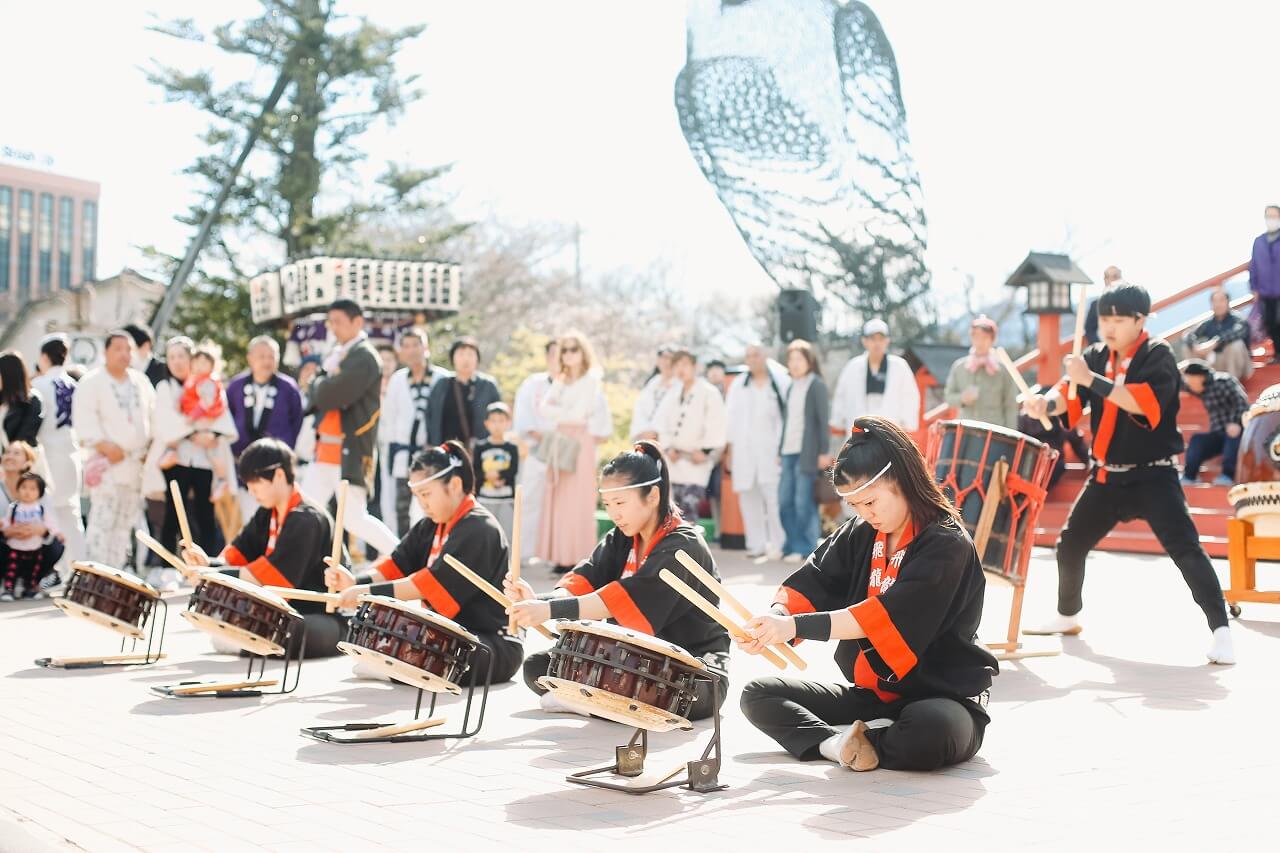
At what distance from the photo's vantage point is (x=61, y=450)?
36.0 ft

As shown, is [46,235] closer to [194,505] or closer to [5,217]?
[5,217]

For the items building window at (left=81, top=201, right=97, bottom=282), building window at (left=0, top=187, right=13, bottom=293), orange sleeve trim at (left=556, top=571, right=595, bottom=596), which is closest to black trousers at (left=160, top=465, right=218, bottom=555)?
orange sleeve trim at (left=556, top=571, right=595, bottom=596)

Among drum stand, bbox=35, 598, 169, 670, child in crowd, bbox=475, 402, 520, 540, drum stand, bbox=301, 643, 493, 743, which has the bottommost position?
drum stand, bbox=35, 598, 169, 670

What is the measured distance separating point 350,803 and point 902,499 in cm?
187

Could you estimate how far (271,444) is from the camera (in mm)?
7113

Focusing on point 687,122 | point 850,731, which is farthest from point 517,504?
point 687,122

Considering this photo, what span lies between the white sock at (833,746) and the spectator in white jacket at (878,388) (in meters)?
7.72

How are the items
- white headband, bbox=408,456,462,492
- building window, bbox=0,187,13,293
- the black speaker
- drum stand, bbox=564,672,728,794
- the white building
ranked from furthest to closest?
building window, bbox=0,187,13,293, the white building, the black speaker, white headband, bbox=408,456,462,492, drum stand, bbox=564,672,728,794

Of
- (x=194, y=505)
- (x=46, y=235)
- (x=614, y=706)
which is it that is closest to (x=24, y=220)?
(x=46, y=235)

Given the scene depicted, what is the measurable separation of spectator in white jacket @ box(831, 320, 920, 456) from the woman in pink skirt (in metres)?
2.13

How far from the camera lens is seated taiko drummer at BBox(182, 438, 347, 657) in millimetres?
6906

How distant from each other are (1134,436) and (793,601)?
3.23 metres

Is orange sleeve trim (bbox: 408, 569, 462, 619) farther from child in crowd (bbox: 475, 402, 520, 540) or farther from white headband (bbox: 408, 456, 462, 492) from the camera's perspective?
child in crowd (bbox: 475, 402, 520, 540)

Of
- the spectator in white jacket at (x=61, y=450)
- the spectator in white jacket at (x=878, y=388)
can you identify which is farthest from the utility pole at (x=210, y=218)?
the spectator in white jacket at (x=878, y=388)
